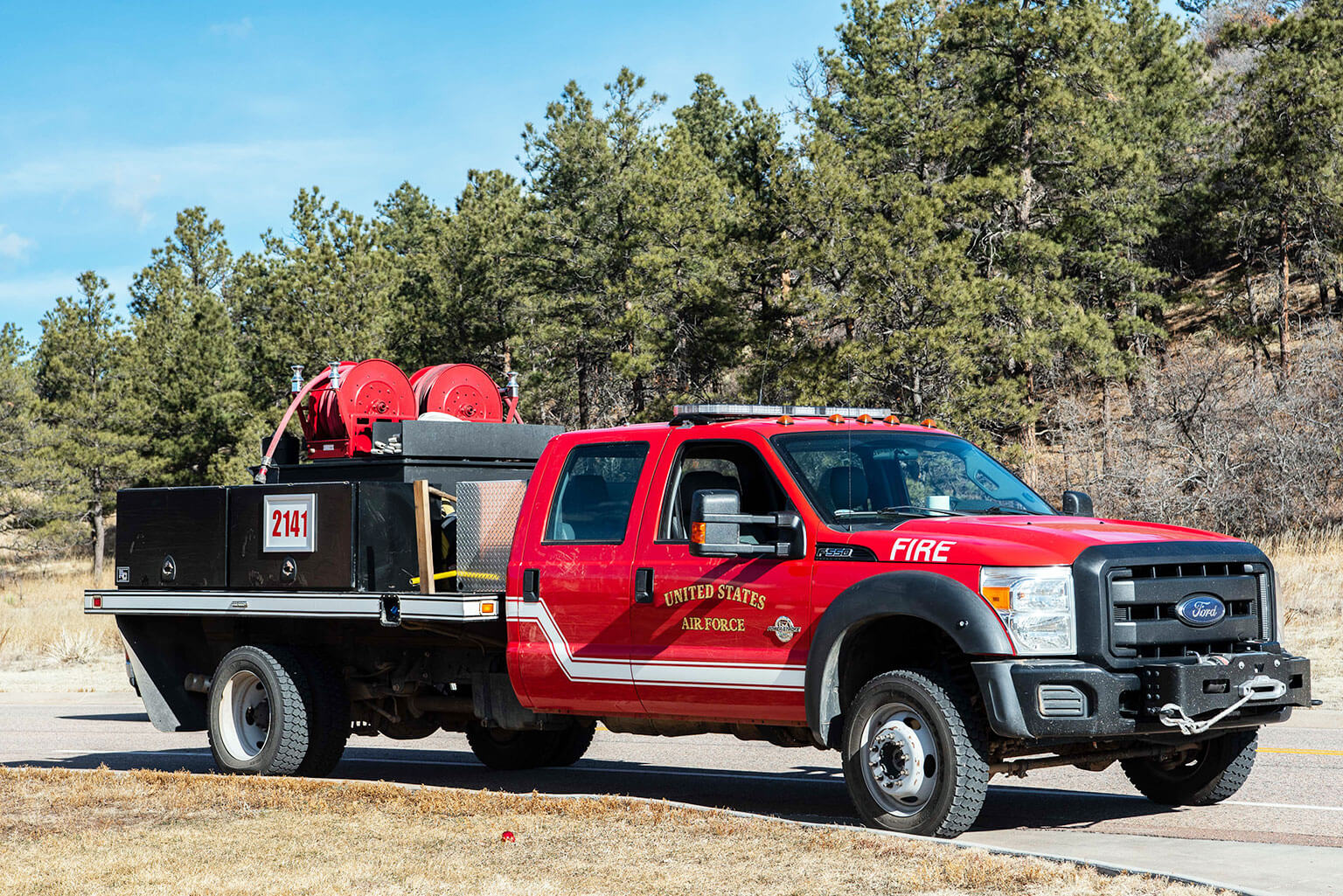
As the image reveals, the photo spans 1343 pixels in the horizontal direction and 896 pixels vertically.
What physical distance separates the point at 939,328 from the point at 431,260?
20403 millimetres

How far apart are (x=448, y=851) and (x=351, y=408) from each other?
17.5ft

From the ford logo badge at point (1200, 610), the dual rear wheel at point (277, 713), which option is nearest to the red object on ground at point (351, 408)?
the dual rear wheel at point (277, 713)

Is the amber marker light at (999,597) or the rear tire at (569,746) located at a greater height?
the amber marker light at (999,597)

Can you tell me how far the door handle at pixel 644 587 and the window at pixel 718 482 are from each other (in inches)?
9.4

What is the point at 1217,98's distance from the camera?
45.0m

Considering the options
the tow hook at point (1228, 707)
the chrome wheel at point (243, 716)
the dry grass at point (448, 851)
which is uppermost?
the tow hook at point (1228, 707)

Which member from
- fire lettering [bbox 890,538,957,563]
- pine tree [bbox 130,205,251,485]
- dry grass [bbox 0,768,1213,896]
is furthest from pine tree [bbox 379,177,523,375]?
fire lettering [bbox 890,538,957,563]

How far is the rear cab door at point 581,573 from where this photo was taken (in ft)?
27.3

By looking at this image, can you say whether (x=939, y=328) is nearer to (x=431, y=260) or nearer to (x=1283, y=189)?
(x=1283, y=189)

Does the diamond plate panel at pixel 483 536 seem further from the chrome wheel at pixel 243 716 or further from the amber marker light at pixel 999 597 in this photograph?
the amber marker light at pixel 999 597

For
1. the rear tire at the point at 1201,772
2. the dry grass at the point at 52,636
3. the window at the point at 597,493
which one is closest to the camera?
the rear tire at the point at 1201,772

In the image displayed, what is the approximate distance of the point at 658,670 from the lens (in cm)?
807

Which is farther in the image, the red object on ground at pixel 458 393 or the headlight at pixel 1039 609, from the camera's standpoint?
the red object on ground at pixel 458 393

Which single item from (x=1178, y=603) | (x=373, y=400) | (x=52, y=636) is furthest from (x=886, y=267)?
(x=1178, y=603)
